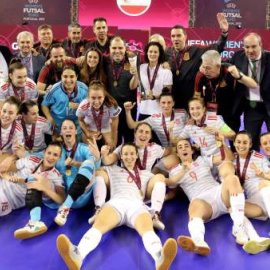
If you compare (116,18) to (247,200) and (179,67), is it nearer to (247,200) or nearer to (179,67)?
(179,67)

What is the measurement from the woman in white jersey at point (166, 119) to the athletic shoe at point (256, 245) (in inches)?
72.1

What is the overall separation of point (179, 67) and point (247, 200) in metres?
2.16

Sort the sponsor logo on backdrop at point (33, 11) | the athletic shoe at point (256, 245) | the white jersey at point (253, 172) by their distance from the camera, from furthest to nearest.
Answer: the sponsor logo on backdrop at point (33, 11), the white jersey at point (253, 172), the athletic shoe at point (256, 245)

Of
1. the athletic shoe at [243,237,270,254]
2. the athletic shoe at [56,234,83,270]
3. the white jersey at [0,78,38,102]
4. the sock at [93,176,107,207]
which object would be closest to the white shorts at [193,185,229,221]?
the athletic shoe at [243,237,270,254]

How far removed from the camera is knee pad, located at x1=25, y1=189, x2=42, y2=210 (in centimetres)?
393

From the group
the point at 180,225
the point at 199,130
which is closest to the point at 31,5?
the point at 199,130

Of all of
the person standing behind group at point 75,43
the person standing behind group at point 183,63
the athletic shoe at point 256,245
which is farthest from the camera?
the person standing behind group at point 75,43

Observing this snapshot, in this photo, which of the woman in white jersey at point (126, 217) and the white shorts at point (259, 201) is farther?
the white shorts at point (259, 201)

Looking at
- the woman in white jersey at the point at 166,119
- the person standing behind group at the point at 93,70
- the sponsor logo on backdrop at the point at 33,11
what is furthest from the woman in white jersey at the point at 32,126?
the sponsor logo on backdrop at the point at 33,11

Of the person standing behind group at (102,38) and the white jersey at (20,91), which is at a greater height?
the person standing behind group at (102,38)

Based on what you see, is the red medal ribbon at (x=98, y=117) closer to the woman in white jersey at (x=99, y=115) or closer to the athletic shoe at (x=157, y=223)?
the woman in white jersey at (x=99, y=115)

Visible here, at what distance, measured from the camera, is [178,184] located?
4.52 metres

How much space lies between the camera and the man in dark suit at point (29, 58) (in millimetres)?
5629

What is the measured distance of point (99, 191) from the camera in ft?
13.6
